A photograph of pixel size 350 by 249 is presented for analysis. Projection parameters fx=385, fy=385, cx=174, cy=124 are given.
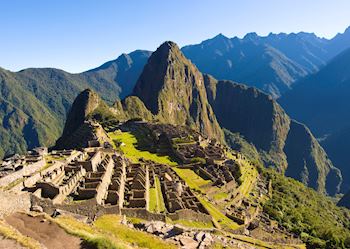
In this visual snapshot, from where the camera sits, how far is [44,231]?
27094 mm

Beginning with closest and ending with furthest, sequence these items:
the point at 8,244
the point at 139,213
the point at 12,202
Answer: the point at 8,244
the point at 12,202
the point at 139,213

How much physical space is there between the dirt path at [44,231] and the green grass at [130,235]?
5.00m

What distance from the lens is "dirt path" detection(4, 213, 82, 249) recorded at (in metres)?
25.7

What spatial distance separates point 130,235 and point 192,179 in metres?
49.5

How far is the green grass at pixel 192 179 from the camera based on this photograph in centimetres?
7594

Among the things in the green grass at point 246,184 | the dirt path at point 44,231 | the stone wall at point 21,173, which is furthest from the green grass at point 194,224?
the green grass at point 246,184

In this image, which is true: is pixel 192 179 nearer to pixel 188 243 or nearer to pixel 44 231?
pixel 188 243

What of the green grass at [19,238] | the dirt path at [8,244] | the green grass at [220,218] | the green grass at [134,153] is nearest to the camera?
the dirt path at [8,244]

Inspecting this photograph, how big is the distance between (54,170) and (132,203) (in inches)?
462

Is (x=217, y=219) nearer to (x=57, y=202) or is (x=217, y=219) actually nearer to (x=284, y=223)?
(x=57, y=202)

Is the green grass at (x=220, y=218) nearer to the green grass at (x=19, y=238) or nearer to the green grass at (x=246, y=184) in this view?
the green grass at (x=246, y=184)

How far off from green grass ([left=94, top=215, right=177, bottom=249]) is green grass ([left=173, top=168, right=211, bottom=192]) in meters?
39.3

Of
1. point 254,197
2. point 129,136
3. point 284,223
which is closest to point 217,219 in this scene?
point 284,223

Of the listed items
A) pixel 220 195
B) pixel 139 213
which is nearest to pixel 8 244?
pixel 139 213
